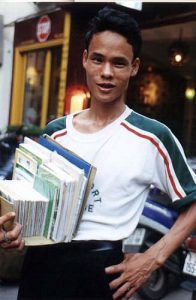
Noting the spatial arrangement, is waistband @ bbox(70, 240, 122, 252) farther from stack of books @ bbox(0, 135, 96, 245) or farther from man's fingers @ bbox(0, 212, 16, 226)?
man's fingers @ bbox(0, 212, 16, 226)

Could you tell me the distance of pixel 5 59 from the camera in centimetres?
1085

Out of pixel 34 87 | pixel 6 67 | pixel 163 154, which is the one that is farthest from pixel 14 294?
pixel 6 67

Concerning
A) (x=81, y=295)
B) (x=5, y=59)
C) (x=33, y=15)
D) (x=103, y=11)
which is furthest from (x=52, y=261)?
(x=5, y=59)

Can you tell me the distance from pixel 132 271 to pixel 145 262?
0.05 meters

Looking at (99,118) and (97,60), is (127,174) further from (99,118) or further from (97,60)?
(97,60)

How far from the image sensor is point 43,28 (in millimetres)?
9469

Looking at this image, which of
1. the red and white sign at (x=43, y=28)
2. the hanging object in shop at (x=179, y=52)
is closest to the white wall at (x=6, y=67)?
the red and white sign at (x=43, y=28)

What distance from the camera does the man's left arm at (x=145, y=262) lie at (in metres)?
1.58

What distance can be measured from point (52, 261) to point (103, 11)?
0.83 metres

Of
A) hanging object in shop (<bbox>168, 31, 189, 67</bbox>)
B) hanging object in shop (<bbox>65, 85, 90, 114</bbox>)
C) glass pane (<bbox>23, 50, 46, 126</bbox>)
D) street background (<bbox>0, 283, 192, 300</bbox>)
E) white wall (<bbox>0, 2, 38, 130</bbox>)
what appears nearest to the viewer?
street background (<bbox>0, 283, 192, 300</bbox>)

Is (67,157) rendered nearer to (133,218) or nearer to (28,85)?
(133,218)

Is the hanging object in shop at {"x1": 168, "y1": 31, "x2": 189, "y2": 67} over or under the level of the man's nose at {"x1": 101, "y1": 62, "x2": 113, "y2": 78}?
over

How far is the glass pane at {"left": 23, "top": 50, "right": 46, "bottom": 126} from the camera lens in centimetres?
995

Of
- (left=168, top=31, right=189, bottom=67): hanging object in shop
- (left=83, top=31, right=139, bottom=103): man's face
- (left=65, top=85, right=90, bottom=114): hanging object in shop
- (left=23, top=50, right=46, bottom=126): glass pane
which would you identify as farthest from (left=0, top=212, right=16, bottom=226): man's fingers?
(left=23, top=50, right=46, bottom=126): glass pane
